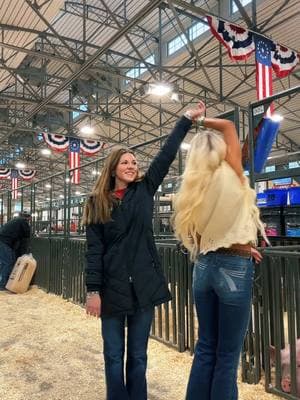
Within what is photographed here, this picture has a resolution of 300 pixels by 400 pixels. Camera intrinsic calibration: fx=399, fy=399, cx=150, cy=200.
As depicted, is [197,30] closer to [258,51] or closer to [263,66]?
[258,51]

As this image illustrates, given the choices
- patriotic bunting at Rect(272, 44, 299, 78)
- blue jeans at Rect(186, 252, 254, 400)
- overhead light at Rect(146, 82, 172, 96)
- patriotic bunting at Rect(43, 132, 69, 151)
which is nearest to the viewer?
blue jeans at Rect(186, 252, 254, 400)

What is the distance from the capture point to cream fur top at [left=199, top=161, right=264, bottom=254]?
1.81m

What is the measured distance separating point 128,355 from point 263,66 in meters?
7.33

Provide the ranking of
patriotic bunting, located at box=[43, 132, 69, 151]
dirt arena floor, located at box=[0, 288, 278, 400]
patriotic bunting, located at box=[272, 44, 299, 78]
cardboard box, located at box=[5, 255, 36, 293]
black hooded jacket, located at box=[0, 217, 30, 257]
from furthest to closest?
patriotic bunting, located at box=[43, 132, 69, 151]
patriotic bunting, located at box=[272, 44, 299, 78]
black hooded jacket, located at box=[0, 217, 30, 257]
cardboard box, located at box=[5, 255, 36, 293]
dirt arena floor, located at box=[0, 288, 278, 400]

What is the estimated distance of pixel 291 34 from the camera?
10797 millimetres

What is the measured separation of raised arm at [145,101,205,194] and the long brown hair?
90 millimetres

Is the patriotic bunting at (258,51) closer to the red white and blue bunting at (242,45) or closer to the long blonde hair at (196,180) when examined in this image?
the red white and blue bunting at (242,45)

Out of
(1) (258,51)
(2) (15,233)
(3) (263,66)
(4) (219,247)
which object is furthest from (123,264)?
(1) (258,51)

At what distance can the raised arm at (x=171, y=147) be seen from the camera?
82.1 inches

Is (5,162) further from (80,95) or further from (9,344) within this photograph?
(9,344)

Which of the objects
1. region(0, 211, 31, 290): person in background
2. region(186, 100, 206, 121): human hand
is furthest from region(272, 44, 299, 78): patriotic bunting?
region(186, 100, 206, 121): human hand

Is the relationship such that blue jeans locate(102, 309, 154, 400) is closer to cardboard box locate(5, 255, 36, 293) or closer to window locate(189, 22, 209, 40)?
cardboard box locate(5, 255, 36, 293)

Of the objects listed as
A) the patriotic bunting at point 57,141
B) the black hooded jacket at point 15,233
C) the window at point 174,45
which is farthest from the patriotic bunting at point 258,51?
the patriotic bunting at point 57,141

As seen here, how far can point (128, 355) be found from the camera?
2.15m
